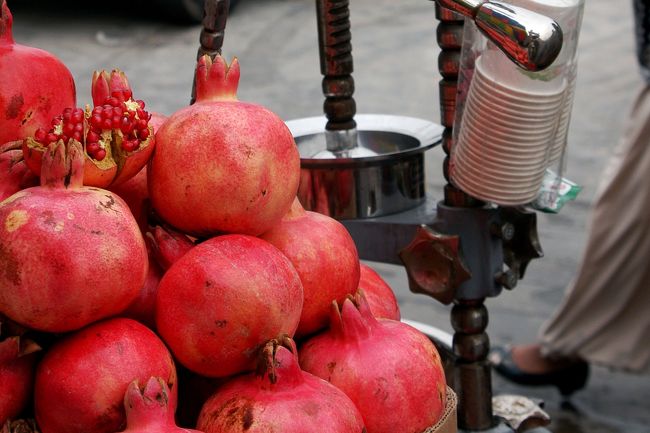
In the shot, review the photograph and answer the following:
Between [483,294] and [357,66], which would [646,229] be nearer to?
[483,294]

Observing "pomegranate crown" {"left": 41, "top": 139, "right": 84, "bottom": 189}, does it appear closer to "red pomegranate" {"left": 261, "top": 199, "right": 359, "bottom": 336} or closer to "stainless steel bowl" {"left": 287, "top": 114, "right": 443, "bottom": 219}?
"red pomegranate" {"left": 261, "top": 199, "right": 359, "bottom": 336}

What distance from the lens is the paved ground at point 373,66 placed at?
3859 mm

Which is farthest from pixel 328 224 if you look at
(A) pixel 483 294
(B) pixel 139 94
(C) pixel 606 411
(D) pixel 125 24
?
(D) pixel 125 24

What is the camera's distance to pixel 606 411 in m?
2.83

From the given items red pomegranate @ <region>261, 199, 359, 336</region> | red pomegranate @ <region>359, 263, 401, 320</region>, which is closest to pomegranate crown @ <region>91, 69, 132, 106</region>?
red pomegranate @ <region>261, 199, 359, 336</region>

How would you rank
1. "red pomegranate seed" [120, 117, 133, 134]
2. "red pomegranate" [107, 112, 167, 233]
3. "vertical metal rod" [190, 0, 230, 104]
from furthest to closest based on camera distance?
"vertical metal rod" [190, 0, 230, 104]
"red pomegranate" [107, 112, 167, 233]
"red pomegranate seed" [120, 117, 133, 134]

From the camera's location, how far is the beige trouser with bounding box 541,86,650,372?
8.48 ft

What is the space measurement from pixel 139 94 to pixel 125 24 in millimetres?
1493

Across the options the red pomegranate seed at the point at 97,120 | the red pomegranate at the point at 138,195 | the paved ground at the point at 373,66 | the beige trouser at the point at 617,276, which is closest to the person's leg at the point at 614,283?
the beige trouser at the point at 617,276

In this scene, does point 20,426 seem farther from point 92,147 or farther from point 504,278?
point 504,278

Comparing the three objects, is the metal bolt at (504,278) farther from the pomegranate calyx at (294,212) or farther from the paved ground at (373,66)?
the paved ground at (373,66)

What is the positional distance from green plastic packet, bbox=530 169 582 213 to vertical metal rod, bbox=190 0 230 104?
0.54 meters

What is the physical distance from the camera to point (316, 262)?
916 mm

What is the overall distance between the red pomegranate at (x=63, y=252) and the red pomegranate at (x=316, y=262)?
0.19m
